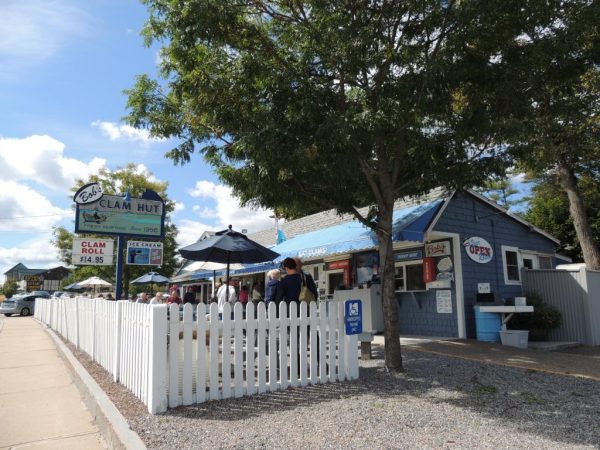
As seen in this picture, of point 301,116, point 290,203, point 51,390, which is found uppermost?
point 301,116

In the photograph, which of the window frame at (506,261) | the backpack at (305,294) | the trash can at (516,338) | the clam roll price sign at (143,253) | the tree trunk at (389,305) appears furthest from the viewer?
the window frame at (506,261)

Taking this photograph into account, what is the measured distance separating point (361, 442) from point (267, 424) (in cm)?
104

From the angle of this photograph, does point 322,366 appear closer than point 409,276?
Yes

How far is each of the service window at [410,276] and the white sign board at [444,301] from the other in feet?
1.77

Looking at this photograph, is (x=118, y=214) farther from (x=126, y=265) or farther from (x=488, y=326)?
(x=126, y=265)

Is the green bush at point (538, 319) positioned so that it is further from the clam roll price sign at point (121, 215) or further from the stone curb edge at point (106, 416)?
the stone curb edge at point (106, 416)

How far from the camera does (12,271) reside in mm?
137875

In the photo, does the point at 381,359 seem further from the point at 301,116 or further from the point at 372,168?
the point at 301,116

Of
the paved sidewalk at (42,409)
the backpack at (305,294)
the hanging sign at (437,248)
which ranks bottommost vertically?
the paved sidewalk at (42,409)

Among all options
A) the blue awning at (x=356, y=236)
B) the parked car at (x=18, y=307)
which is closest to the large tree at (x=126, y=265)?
the parked car at (x=18, y=307)

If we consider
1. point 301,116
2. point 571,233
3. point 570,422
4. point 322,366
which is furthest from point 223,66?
point 571,233

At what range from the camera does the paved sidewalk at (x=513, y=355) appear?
26.0 ft

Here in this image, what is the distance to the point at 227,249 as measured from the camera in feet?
28.1

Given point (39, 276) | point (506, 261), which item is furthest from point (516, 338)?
point (39, 276)
